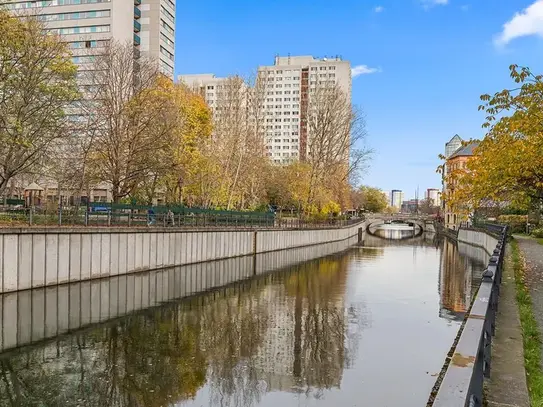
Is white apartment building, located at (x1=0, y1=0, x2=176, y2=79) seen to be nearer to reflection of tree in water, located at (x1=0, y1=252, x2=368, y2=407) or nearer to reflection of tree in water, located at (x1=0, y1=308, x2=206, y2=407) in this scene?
reflection of tree in water, located at (x1=0, y1=252, x2=368, y2=407)

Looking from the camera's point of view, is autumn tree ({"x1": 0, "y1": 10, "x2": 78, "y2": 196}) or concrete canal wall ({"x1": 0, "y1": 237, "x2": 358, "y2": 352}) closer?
concrete canal wall ({"x1": 0, "y1": 237, "x2": 358, "y2": 352})

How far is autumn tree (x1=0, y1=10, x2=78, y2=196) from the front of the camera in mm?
25016

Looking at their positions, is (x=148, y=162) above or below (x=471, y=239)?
above

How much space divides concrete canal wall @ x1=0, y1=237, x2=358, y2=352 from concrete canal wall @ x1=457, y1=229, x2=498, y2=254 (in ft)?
83.9

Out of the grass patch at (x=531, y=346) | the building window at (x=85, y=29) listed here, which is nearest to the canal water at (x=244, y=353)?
the grass patch at (x=531, y=346)

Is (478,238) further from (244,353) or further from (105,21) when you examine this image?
(105,21)

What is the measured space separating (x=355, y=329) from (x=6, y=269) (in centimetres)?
1474

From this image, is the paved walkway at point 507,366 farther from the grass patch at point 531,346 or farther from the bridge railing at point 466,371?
the bridge railing at point 466,371

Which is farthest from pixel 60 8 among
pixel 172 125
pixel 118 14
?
pixel 172 125

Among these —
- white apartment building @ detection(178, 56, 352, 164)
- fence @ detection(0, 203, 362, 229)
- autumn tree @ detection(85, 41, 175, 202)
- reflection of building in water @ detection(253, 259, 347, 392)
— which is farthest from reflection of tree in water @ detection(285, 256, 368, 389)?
white apartment building @ detection(178, 56, 352, 164)

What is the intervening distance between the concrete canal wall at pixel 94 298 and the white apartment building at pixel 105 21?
55010 mm

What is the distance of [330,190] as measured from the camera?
216 ft

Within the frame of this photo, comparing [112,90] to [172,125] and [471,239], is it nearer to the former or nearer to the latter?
[172,125]

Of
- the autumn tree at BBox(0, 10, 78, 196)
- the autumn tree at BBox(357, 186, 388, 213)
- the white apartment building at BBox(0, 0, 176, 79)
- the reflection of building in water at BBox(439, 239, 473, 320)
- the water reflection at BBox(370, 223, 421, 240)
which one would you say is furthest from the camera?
the autumn tree at BBox(357, 186, 388, 213)
